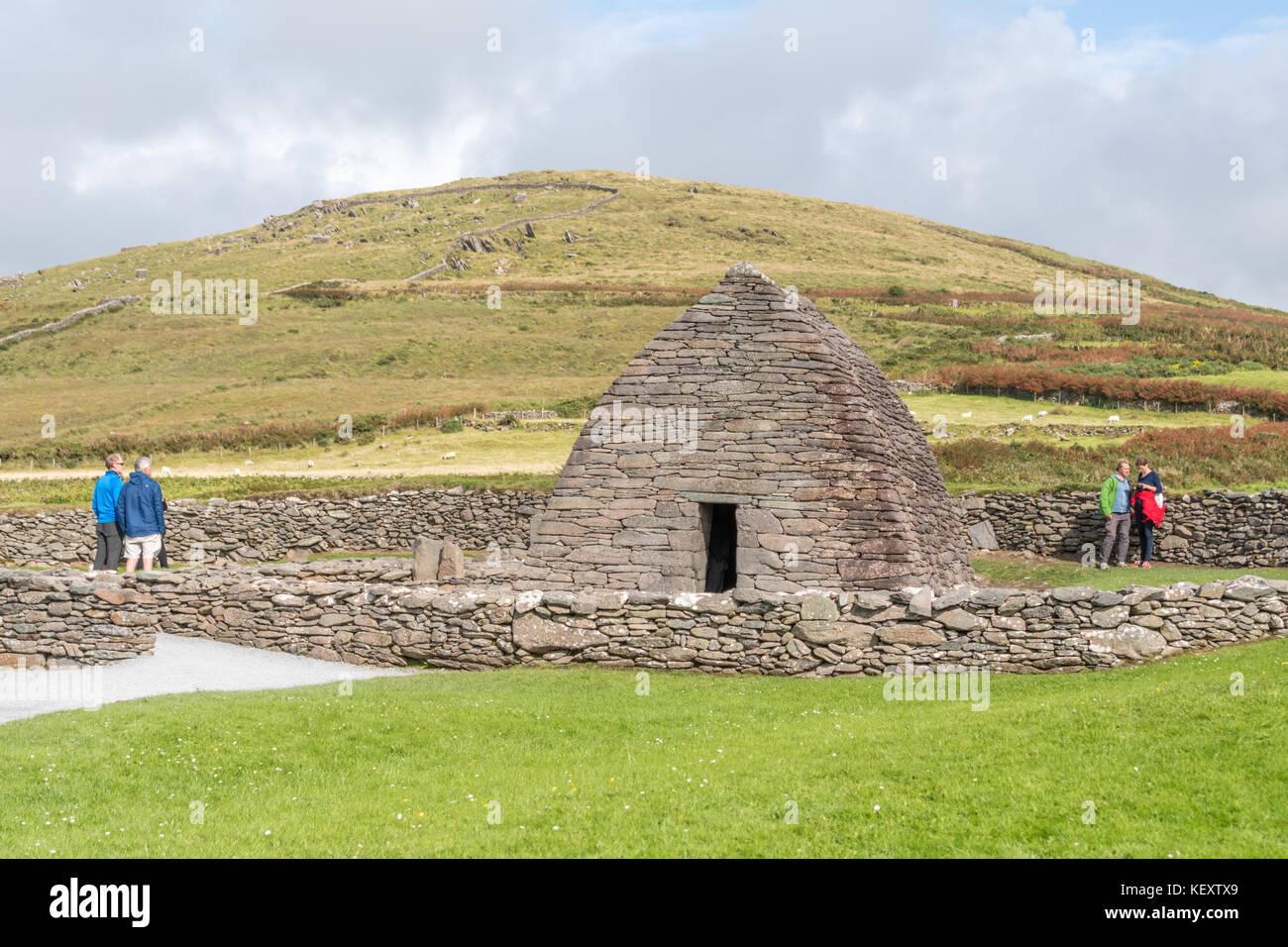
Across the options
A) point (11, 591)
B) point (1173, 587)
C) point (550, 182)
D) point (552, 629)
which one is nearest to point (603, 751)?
point (552, 629)

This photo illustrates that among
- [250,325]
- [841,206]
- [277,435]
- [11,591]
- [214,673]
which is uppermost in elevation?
[841,206]

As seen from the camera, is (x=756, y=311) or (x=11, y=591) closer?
(x=11, y=591)

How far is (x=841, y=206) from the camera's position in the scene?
5595 inches

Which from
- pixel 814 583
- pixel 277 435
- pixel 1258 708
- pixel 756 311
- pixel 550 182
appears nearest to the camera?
pixel 1258 708

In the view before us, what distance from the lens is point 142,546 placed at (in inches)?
646

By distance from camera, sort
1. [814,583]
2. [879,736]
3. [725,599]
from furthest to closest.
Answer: [814,583] → [725,599] → [879,736]

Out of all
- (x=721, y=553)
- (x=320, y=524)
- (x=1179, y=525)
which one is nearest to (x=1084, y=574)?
(x=1179, y=525)

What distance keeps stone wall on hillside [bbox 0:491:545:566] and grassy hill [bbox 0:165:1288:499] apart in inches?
205

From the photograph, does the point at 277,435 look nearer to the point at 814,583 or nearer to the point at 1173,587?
the point at 814,583

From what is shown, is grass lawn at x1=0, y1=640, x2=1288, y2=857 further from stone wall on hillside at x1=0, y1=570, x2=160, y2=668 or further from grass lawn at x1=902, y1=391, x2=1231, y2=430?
grass lawn at x1=902, y1=391, x2=1231, y2=430

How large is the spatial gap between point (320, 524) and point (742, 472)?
50.1 ft

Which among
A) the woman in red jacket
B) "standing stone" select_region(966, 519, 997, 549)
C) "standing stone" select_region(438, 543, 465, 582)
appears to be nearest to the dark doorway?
"standing stone" select_region(438, 543, 465, 582)

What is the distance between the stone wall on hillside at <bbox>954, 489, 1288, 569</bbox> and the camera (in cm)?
2075

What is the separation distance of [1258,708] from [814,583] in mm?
6964
